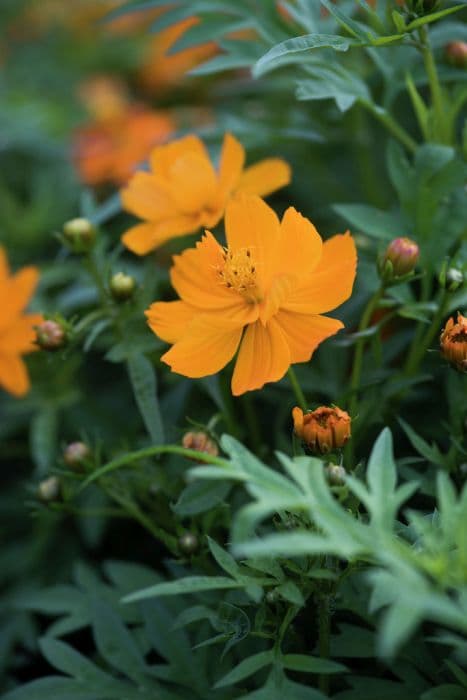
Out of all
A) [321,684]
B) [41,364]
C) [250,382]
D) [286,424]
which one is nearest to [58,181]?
[41,364]

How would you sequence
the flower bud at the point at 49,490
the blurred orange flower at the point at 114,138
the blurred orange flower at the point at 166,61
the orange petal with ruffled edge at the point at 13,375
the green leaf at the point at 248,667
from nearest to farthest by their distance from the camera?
1. the green leaf at the point at 248,667
2. the flower bud at the point at 49,490
3. the orange petal with ruffled edge at the point at 13,375
4. the blurred orange flower at the point at 114,138
5. the blurred orange flower at the point at 166,61

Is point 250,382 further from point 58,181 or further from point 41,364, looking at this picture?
point 58,181

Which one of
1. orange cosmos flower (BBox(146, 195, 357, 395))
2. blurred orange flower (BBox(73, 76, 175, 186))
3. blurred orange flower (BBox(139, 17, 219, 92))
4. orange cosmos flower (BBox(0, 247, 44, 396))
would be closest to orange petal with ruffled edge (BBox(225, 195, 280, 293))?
orange cosmos flower (BBox(146, 195, 357, 395))

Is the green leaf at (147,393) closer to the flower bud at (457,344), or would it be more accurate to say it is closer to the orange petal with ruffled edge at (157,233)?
the orange petal with ruffled edge at (157,233)

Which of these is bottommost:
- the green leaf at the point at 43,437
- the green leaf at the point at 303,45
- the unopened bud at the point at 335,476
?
the green leaf at the point at 43,437

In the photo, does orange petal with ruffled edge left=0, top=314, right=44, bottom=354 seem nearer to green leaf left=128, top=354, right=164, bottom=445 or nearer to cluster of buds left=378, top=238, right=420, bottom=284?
green leaf left=128, top=354, right=164, bottom=445

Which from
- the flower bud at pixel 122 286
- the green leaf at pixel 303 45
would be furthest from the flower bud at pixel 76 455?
the green leaf at pixel 303 45

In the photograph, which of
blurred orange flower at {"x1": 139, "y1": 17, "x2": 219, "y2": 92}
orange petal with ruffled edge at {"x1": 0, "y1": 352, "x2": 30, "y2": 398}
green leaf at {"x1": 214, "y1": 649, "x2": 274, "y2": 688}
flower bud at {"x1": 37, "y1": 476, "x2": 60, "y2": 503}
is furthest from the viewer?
blurred orange flower at {"x1": 139, "y1": 17, "x2": 219, "y2": 92}
